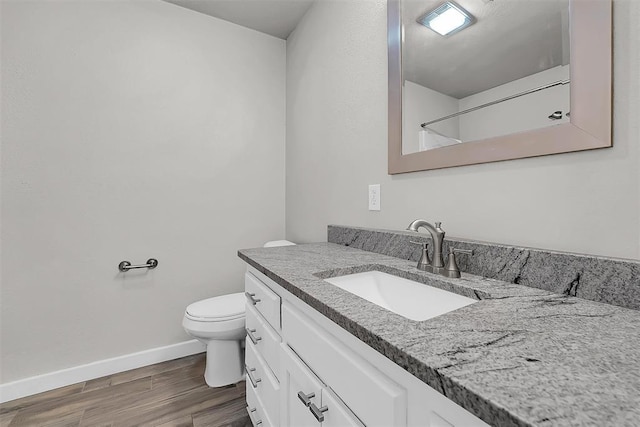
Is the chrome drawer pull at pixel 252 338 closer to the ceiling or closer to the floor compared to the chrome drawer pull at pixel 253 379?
closer to the ceiling

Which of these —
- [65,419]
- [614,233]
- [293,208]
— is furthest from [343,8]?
[65,419]

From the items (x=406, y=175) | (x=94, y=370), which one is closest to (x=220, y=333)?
(x=94, y=370)

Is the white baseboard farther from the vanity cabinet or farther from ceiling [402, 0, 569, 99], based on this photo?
ceiling [402, 0, 569, 99]

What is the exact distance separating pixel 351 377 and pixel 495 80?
100cm

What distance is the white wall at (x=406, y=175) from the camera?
692 millimetres

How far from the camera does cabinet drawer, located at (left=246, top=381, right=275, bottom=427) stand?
3.67ft

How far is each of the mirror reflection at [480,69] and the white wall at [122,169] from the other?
145 centimetres

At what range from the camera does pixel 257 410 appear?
1.22m

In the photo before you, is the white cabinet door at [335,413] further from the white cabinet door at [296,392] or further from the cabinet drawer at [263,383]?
the cabinet drawer at [263,383]

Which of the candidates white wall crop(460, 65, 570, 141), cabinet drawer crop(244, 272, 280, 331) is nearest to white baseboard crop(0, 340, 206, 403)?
cabinet drawer crop(244, 272, 280, 331)

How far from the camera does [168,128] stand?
6.60 ft

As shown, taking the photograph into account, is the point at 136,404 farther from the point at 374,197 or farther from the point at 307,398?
the point at 374,197

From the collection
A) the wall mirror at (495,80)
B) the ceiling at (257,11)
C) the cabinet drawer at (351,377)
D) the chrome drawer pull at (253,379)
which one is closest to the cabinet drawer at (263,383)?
the chrome drawer pull at (253,379)

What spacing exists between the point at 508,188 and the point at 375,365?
72 cm
